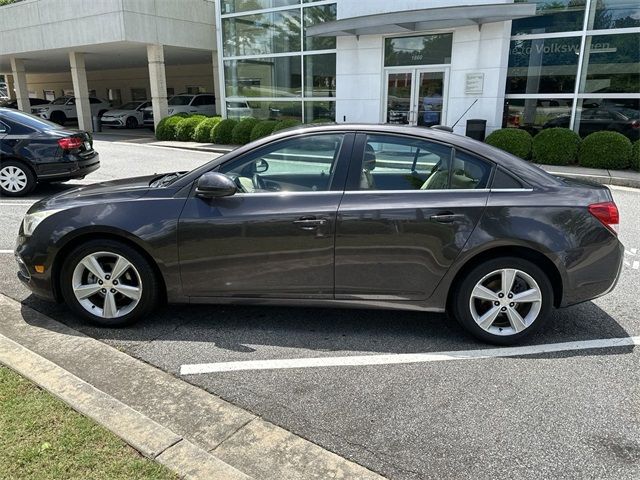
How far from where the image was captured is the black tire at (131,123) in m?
28.0

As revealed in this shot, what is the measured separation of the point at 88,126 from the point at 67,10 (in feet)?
17.7

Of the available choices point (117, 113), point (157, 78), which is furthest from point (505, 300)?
point (117, 113)

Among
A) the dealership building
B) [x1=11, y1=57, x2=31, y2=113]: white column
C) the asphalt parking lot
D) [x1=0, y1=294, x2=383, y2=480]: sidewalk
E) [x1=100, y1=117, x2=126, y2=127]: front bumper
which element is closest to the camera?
[x1=0, y1=294, x2=383, y2=480]: sidewalk

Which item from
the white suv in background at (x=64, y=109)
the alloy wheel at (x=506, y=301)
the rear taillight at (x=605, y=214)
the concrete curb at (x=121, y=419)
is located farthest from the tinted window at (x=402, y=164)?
the white suv in background at (x=64, y=109)

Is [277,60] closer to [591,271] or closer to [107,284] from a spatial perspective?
[107,284]

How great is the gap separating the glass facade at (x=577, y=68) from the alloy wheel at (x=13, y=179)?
39.2ft

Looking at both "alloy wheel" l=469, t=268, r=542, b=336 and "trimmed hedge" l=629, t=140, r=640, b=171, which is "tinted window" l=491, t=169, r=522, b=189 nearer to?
"alloy wheel" l=469, t=268, r=542, b=336

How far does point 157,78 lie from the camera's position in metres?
20.7

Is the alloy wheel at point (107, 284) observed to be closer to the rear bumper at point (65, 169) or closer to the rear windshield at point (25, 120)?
the rear bumper at point (65, 169)

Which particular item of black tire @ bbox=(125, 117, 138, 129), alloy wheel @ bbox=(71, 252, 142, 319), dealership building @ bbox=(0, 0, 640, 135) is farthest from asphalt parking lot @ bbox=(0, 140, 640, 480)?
black tire @ bbox=(125, 117, 138, 129)

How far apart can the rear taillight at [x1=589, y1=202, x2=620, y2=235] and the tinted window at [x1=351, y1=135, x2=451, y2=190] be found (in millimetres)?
1020

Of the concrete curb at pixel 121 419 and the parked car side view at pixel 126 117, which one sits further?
the parked car side view at pixel 126 117

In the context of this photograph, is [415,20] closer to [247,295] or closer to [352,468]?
[247,295]

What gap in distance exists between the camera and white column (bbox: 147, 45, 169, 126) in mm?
20406
